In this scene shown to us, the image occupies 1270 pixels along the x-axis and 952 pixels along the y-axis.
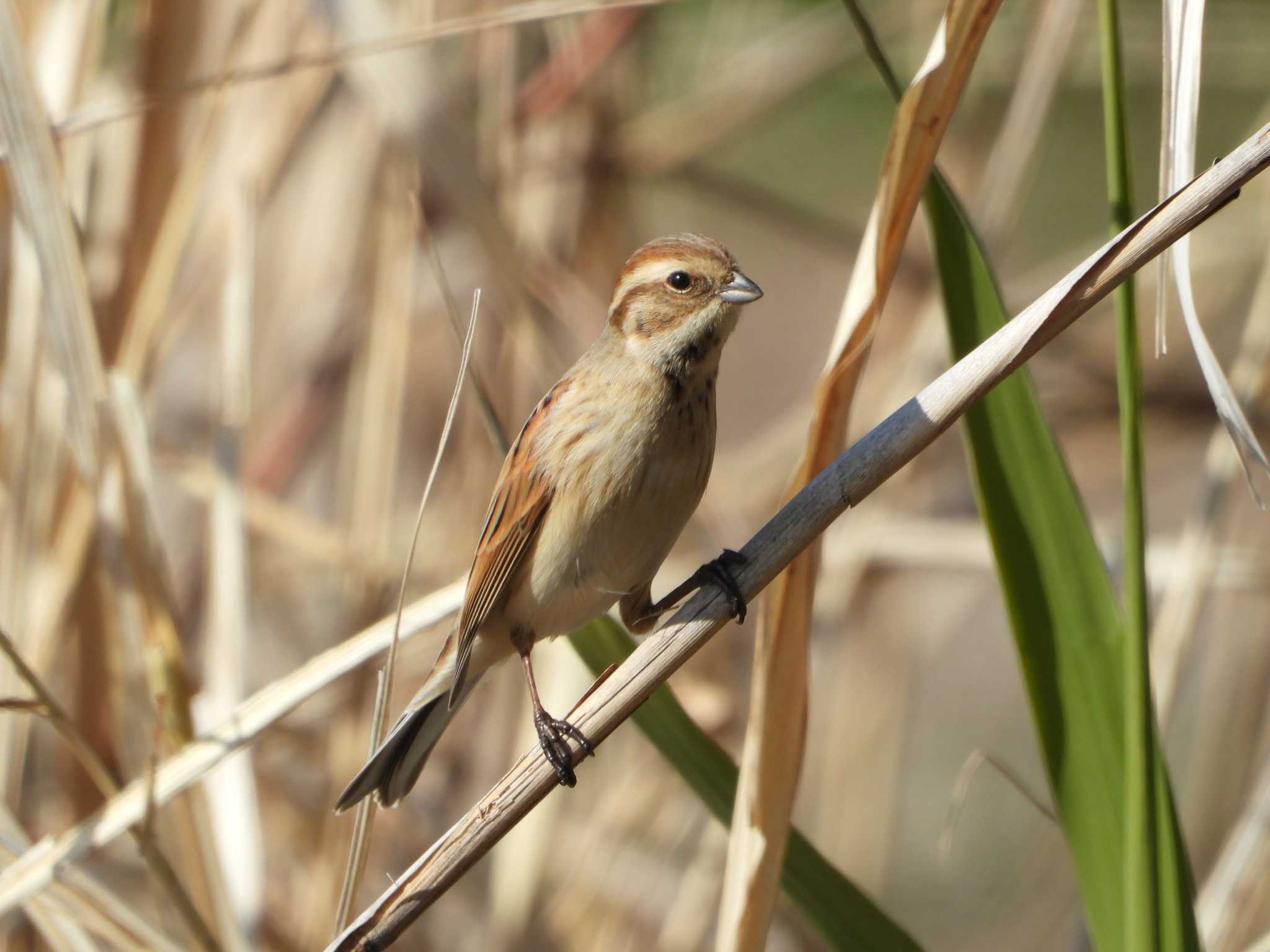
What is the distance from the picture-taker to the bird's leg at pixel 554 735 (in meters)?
1.67

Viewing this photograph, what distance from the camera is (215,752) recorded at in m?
2.02

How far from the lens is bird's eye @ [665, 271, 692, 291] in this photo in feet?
7.86

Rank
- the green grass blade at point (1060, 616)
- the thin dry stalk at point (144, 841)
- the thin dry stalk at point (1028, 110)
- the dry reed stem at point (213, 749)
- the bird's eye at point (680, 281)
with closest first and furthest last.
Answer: the green grass blade at point (1060, 616), the thin dry stalk at point (144, 841), the dry reed stem at point (213, 749), the bird's eye at point (680, 281), the thin dry stalk at point (1028, 110)

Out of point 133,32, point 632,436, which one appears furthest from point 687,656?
point 133,32

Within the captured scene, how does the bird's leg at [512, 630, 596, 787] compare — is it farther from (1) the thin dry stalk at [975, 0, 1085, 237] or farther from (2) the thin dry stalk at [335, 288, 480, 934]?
(1) the thin dry stalk at [975, 0, 1085, 237]

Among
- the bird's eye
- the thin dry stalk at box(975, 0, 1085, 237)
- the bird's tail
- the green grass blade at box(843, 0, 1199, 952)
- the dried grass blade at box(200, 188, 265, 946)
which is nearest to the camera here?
Result: the green grass blade at box(843, 0, 1199, 952)

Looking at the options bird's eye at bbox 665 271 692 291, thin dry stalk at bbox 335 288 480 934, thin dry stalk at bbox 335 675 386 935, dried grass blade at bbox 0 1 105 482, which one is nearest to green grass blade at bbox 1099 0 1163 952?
thin dry stalk at bbox 335 288 480 934

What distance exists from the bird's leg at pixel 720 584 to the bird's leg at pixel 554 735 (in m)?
0.27

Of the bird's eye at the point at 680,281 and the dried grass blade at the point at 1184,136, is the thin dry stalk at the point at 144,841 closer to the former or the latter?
the bird's eye at the point at 680,281

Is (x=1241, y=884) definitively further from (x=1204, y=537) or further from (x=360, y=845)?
(x=360, y=845)

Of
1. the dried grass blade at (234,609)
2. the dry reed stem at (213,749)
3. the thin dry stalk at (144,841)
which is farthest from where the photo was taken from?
the dried grass blade at (234,609)

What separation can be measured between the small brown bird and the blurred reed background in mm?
200

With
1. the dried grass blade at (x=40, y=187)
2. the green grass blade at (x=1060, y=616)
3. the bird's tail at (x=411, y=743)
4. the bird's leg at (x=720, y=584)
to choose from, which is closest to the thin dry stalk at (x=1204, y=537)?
the bird's leg at (x=720, y=584)

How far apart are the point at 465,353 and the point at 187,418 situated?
8.88 ft
